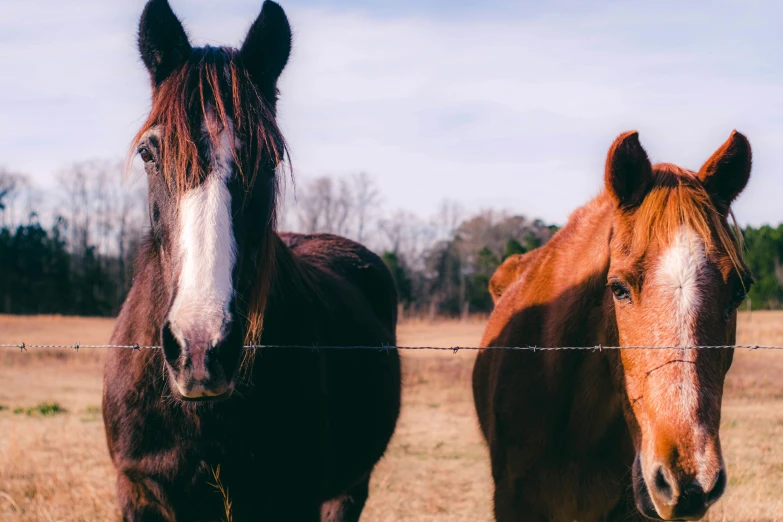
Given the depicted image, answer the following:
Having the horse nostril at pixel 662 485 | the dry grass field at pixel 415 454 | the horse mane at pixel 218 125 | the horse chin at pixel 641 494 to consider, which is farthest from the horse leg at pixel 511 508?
the dry grass field at pixel 415 454

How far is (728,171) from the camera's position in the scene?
108 inches

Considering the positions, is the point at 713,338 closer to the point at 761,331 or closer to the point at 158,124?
the point at 158,124

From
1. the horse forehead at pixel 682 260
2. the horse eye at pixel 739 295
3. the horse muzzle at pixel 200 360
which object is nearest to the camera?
the horse muzzle at pixel 200 360

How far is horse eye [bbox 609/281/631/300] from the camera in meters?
2.61

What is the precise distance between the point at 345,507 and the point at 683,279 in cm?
337

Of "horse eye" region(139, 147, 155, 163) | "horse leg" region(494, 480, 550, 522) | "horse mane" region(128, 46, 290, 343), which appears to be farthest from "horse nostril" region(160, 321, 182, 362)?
"horse leg" region(494, 480, 550, 522)

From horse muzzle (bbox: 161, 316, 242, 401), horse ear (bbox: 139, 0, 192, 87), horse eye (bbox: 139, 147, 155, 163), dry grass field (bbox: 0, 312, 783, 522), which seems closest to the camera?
horse muzzle (bbox: 161, 316, 242, 401)

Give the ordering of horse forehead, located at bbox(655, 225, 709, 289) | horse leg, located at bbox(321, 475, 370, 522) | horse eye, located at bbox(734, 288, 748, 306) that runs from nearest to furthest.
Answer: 1. horse forehead, located at bbox(655, 225, 709, 289)
2. horse eye, located at bbox(734, 288, 748, 306)
3. horse leg, located at bbox(321, 475, 370, 522)

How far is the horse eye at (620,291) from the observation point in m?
2.61

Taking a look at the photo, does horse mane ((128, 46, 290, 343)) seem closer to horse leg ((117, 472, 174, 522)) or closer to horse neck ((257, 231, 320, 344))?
horse neck ((257, 231, 320, 344))

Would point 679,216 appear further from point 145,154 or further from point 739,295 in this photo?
point 145,154

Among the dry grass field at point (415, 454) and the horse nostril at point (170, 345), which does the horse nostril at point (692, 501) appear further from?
the dry grass field at point (415, 454)

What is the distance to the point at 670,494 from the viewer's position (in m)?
2.24

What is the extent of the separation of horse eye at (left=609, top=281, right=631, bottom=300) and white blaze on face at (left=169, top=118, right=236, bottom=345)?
154 centimetres
